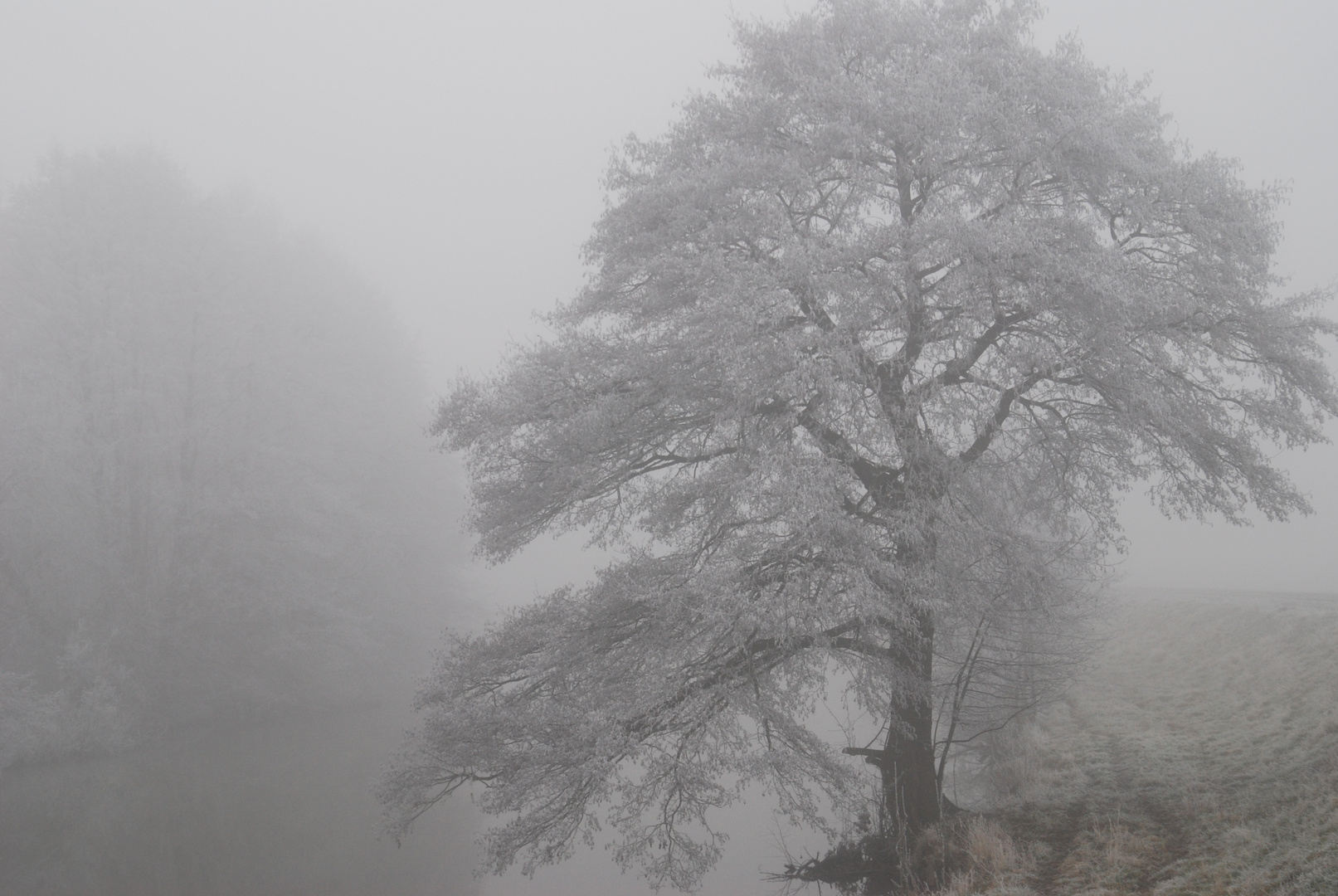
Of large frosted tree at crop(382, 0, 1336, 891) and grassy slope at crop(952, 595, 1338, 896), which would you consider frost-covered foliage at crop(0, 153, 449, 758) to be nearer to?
large frosted tree at crop(382, 0, 1336, 891)

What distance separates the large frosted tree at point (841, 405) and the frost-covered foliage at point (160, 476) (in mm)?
15128

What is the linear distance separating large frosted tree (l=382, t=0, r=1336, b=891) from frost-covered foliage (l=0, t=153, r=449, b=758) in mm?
15128

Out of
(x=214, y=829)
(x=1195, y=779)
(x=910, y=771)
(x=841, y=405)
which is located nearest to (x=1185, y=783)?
(x=1195, y=779)

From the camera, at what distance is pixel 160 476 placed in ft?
72.5

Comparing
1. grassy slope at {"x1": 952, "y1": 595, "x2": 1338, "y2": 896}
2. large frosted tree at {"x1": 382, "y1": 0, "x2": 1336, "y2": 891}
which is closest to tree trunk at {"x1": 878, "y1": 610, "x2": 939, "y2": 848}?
large frosted tree at {"x1": 382, "y1": 0, "x2": 1336, "y2": 891}

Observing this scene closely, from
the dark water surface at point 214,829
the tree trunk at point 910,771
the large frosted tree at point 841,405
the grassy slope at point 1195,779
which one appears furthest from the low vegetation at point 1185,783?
the dark water surface at point 214,829

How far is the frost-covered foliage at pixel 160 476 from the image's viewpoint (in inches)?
768

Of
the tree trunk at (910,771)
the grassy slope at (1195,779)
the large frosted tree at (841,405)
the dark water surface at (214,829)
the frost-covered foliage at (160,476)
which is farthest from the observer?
the frost-covered foliage at (160,476)

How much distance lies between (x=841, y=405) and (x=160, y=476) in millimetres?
21020

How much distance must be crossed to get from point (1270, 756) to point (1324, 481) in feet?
220

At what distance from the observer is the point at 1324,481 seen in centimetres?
6100

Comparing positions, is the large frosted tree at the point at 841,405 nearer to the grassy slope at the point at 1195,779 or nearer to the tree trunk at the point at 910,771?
the tree trunk at the point at 910,771

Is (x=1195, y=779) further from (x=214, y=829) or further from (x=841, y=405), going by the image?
(x=214, y=829)

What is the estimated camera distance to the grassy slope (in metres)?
6.88
